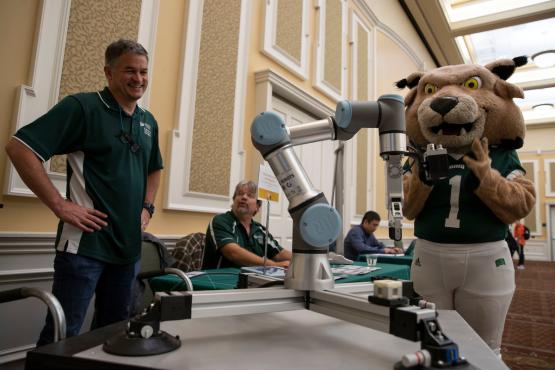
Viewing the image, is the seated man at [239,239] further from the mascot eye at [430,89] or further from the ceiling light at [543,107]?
the ceiling light at [543,107]

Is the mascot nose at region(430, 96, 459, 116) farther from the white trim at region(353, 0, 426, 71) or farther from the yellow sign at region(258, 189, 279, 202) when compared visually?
the white trim at region(353, 0, 426, 71)

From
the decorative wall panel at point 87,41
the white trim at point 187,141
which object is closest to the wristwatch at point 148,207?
the decorative wall panel at point 87,41

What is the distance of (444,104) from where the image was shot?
1312mm

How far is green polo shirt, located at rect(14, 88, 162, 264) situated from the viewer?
45.8 inches

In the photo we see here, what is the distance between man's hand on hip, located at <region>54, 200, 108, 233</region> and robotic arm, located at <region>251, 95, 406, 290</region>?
668 mm

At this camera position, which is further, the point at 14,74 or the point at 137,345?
the point at 14,74

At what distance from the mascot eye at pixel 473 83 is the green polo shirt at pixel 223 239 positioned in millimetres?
1274

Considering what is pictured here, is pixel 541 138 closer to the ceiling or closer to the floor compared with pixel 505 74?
closer to the ceiling

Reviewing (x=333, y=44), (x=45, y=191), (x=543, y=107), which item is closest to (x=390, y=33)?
(x=333, y=44)

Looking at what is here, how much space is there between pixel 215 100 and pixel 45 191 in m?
1.82

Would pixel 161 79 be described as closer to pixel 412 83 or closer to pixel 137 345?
pixel 412 83

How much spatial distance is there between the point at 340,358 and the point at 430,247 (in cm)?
95

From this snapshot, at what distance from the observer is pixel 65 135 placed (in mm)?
1190

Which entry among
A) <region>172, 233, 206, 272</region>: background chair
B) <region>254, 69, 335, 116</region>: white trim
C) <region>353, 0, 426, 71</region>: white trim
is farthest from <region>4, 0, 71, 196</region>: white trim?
<region>353, 0, 426, 71</region>: white trim
